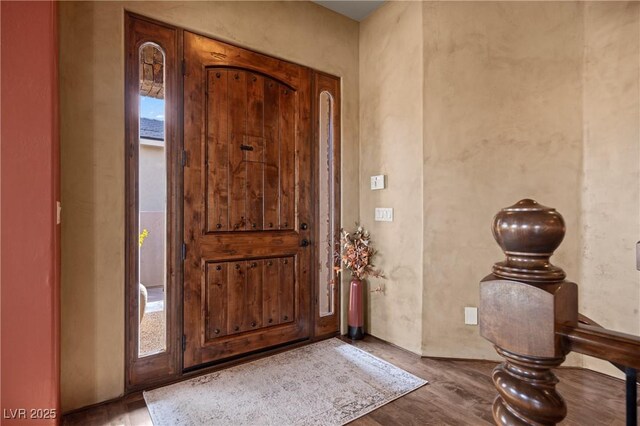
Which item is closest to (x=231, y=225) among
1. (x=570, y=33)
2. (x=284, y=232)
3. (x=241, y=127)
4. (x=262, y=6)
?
(x=284, y=232)

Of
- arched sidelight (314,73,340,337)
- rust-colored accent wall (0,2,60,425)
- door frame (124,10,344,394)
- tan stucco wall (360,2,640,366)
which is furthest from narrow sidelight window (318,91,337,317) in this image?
rust-colored accent wall (0,2,60,425)

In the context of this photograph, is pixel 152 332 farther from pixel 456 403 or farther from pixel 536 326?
pixel 536 326

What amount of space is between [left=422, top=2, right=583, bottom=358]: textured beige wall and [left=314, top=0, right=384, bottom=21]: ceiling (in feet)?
2.06

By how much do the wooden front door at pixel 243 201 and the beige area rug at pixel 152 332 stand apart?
176mm

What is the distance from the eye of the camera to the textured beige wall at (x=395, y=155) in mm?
2730

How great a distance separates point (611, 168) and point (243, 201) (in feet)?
9.40

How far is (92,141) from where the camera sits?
201 centimetres

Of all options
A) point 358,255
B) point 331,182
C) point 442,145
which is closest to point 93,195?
point 331,182

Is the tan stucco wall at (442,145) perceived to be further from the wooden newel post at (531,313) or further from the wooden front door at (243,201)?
the wooden newel post at (531,313)

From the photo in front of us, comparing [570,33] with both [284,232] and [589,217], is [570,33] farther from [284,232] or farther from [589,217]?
[284,232]

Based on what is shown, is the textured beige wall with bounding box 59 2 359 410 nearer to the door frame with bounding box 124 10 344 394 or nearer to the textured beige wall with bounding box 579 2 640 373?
the door frame with bounding box 124 10 344 394

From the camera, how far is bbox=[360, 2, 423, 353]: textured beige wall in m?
2.73

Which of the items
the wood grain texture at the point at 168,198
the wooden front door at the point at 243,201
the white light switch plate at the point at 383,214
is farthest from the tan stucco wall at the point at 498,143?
the wood grain texture at the point at 168,198

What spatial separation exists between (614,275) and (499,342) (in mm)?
2568
